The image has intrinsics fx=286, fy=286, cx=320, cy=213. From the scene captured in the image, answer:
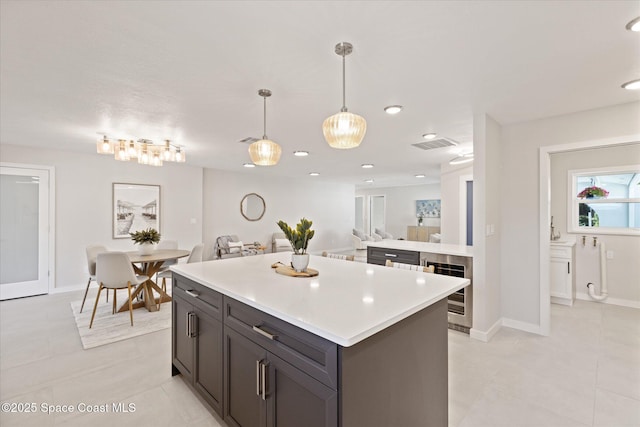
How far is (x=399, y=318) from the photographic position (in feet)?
4.12

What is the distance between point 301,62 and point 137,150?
2.85 meters

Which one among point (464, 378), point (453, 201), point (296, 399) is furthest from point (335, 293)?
point (453, 201)

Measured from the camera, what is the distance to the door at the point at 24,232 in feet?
14.7

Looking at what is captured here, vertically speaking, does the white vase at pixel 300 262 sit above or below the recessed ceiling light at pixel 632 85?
below

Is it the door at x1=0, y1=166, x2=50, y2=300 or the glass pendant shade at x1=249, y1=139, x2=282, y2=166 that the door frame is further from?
the glass pendant shade at x1=249, y1=139, x2=282, y2=166

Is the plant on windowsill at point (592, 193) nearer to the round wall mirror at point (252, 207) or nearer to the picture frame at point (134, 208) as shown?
the round wall mirror at point (252, 207)

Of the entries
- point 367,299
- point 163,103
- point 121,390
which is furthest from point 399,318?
point 163,103

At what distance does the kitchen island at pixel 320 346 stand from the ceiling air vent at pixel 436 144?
2.86 m

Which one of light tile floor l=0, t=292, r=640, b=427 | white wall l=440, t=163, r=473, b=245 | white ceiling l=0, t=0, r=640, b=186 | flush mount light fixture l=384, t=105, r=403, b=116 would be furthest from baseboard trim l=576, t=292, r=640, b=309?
flush mount light fixture l=384, t=105, r=403, b=116

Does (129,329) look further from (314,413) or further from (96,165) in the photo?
(96,165)

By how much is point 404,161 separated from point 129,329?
17.3ft

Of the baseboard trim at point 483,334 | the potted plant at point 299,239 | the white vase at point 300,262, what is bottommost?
the baseboard trim at point 483,334

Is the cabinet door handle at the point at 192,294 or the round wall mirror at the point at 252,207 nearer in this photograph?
the cabinet door handle at the point at 192,294

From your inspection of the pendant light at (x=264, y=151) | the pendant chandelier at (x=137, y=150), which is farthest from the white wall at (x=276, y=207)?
the pendant light at (x=264, y=151)
